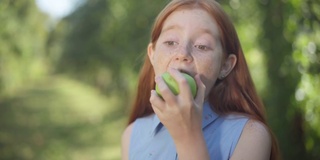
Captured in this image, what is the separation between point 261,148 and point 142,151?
0.31m

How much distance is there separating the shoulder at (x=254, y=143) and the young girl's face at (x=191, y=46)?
0.49 ft

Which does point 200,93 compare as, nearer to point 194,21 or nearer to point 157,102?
point 157,102

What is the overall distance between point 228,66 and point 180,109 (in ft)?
1.08

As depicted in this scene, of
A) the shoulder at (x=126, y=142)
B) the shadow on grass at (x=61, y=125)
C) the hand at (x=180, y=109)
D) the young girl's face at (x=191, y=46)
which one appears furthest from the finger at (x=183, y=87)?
the shadow on grass at (x=61, y=125)

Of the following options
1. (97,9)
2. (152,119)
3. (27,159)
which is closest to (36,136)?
(27,159)

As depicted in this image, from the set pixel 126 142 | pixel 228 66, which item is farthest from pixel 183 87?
pixel 126 142

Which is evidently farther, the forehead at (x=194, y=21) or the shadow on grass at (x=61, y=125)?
the shadow on grass at (x=61, y=125)

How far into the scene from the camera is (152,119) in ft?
4.75

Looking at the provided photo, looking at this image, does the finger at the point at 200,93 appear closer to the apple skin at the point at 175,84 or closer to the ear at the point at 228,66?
the apple skin at the point at 175,84

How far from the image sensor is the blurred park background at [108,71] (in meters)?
3.25

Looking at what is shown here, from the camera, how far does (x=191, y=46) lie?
4.08 ft

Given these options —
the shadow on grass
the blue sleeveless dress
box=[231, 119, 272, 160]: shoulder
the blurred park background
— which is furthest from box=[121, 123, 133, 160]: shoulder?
the shadow on grass

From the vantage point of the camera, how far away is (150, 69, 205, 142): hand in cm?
107

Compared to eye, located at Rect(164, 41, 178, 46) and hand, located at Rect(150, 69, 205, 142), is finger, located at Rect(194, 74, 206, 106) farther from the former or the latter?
eye, located at Rect(164, 41, 178, 46)
